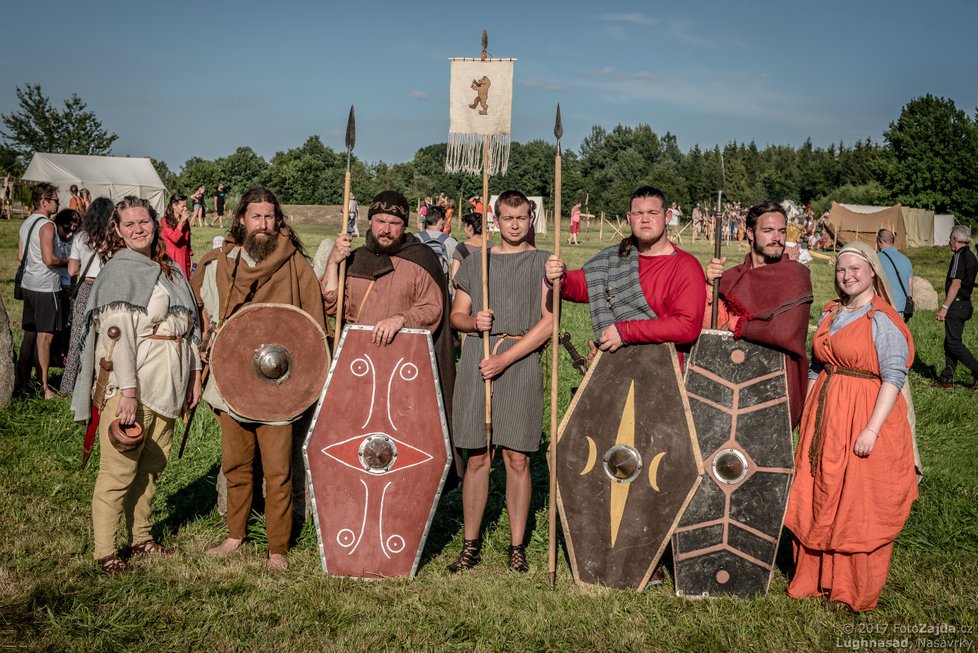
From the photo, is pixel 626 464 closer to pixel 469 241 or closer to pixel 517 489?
pixel 517 489

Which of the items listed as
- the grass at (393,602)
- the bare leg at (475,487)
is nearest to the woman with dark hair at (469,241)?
the grass at (393,602)

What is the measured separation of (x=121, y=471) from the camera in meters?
3.86

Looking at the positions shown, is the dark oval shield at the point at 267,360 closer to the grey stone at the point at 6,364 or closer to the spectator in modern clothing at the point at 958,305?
the grey stone at the point at 6,364

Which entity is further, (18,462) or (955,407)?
(955,407)

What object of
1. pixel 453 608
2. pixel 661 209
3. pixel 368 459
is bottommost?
pixel 453 608

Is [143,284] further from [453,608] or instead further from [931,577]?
[931,577]

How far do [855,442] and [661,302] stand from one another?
106 cm

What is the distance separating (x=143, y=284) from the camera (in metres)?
3.80

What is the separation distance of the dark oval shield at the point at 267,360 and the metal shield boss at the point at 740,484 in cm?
182

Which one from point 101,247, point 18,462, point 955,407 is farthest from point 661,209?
point 955,407

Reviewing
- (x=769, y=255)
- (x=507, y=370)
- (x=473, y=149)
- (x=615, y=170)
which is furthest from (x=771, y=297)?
(x=615, y=170)

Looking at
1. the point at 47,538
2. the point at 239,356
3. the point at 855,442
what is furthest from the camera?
the point at 47,538

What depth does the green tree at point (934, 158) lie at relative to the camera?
42125mm

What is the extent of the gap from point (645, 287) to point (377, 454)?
1.49m
